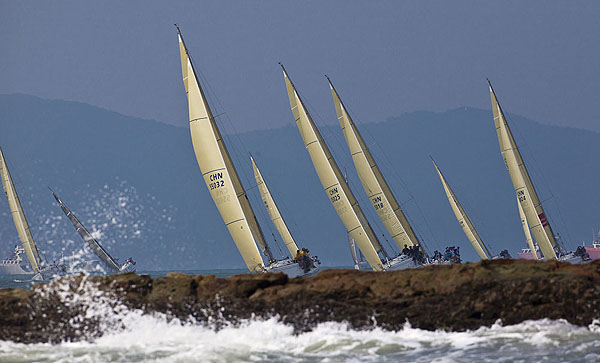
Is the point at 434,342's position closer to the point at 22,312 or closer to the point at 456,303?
the point at 456,303

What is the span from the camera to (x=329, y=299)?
14.6 m

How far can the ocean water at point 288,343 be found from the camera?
12867 millimetres

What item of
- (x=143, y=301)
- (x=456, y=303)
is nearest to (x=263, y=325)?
(x=143, y=301)

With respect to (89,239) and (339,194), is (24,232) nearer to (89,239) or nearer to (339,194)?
(89,239)

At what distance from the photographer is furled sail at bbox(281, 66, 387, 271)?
140 ft

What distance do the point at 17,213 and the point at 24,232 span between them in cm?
391

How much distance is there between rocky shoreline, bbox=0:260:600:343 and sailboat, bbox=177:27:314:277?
19756 mm

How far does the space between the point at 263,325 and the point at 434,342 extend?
2.60m

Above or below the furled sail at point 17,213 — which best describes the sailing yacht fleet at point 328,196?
below

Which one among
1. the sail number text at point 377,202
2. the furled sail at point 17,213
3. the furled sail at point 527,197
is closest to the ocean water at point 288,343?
the sail number text at point 377,202

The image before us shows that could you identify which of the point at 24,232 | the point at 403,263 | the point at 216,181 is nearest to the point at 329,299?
the point at 216,181

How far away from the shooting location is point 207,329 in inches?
571

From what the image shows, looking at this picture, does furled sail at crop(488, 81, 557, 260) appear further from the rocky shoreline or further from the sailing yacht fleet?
the rocky shoreline

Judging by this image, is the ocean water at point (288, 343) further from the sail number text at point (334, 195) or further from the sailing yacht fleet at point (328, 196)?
the sail number text at point (334, 195)
